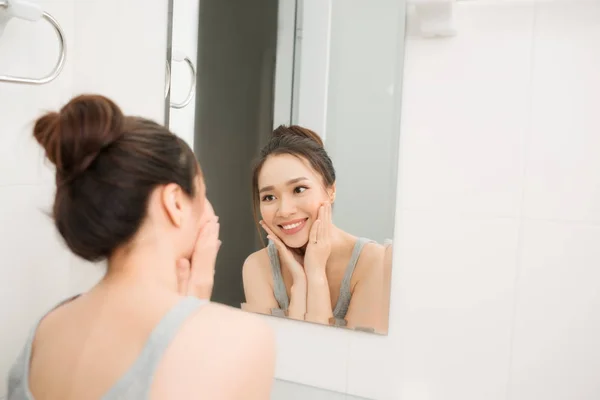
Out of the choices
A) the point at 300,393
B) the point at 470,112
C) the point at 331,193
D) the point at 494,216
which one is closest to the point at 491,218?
the point at 494,216

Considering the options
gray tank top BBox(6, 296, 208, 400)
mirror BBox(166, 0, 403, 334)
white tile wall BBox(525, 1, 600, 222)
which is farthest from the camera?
mirror BBox(166, 0, 403, 334)

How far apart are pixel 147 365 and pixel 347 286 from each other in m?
0.50

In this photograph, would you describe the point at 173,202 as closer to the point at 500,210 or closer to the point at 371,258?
the point at 371,258

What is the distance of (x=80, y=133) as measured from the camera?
2.43 ft

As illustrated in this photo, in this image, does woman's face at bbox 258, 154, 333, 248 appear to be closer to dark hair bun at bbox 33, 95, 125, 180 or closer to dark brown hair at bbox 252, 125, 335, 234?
dark brown hair at bbox 252, 125, 335, 234

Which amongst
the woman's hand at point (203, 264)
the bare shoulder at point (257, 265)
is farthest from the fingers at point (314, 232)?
the woman's hand at point (203, 264)

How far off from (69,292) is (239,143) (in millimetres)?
574

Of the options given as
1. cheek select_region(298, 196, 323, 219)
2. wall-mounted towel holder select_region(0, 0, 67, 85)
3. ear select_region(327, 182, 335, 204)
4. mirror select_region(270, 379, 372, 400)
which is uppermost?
wall-mounted towel holder select_region(0, 0, 67, 85)

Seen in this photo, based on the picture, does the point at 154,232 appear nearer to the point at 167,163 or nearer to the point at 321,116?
the point at 167,163

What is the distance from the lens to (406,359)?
1.11 metres

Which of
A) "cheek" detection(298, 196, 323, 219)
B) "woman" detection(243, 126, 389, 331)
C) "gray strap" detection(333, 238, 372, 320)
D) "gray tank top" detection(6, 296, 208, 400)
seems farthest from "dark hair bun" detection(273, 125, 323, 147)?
"gray tank top" detection(6, 296, 208, 400)

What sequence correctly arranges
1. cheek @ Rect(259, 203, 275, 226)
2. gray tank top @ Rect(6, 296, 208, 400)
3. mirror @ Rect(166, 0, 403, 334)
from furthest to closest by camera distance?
cheek @ Rect(259, 203, 275, 226) → mirror @ Rect(166, 0, 403, 334) → gray tank top @ Rect(6, 296, 208, 400)

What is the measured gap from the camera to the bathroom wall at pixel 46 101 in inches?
47.5

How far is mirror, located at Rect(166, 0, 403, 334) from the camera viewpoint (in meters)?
1.09
